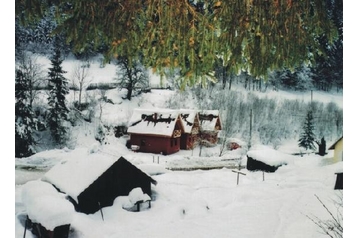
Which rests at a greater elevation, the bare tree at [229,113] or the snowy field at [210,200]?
the bare tree at [229,113]

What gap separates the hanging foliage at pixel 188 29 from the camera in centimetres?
303

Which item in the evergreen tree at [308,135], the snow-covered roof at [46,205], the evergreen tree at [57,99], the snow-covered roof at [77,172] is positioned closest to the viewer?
the snow-covered roof at [46,205]

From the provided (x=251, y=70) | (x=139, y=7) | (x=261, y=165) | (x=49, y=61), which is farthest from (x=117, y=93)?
(x=261, y=165)

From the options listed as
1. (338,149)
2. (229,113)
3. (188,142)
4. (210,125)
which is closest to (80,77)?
(188,142)

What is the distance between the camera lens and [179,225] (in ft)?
11.9

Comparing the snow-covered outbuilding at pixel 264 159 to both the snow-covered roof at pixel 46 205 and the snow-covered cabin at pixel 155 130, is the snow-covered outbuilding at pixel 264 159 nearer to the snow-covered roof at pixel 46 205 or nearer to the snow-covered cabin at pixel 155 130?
the snow-covered cabin at pixel 155 130

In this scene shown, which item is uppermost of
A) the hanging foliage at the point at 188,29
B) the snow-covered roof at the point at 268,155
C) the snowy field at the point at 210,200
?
the hanging foliage at the point at 188,29

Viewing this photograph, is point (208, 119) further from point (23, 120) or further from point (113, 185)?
point (23, 120)

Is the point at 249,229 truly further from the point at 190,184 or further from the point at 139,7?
the point at 139,7

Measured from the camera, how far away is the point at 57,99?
3.56 m

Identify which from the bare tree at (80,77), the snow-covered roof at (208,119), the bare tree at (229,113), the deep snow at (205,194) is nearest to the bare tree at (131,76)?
the deep snow at (205,194)

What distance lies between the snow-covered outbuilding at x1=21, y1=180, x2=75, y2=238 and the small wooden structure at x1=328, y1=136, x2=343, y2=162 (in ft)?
8.34

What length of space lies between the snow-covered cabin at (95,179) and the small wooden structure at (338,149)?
180 cm

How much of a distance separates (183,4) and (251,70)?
0.75 metres
